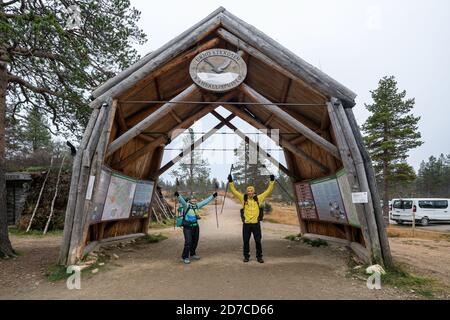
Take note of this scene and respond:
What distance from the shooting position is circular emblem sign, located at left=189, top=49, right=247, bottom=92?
7852 millimetres

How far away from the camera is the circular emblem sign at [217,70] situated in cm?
785

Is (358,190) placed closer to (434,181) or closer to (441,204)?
(441,204)

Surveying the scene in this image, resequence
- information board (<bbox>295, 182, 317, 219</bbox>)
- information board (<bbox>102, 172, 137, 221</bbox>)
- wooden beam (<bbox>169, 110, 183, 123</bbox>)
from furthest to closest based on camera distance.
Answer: information board (<bbox>295, 182, 317, 219</bbox>)
wooden beam (<bbox>169, 110, 183, 123</bbox>)
information board (<bbox>102, 172, 137, 221</bbox>)

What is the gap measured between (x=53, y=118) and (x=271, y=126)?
7098 mm

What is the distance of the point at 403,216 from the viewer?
870 inches

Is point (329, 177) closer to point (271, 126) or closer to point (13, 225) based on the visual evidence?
point (271, 126)

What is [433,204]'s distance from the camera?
2197 centimetres

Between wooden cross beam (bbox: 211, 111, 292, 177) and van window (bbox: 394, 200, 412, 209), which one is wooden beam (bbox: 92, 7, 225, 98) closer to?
wooden cross beam (bbox: 211, 111, 292, 177)

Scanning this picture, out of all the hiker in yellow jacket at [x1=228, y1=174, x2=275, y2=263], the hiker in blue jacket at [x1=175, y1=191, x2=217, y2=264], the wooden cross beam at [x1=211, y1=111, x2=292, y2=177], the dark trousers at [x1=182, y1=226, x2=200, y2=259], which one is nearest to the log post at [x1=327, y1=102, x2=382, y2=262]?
the hiker in yellow jacket at [x1=228, y1=174, x2=275, y2=263]

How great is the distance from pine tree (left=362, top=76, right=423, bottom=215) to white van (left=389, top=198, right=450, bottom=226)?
2.58 metres

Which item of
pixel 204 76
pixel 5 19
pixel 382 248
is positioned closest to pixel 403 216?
pixel 382 248

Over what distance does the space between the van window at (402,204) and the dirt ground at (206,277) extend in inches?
572

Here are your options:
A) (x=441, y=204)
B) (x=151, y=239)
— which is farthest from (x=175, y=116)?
(x=441, y=204)
